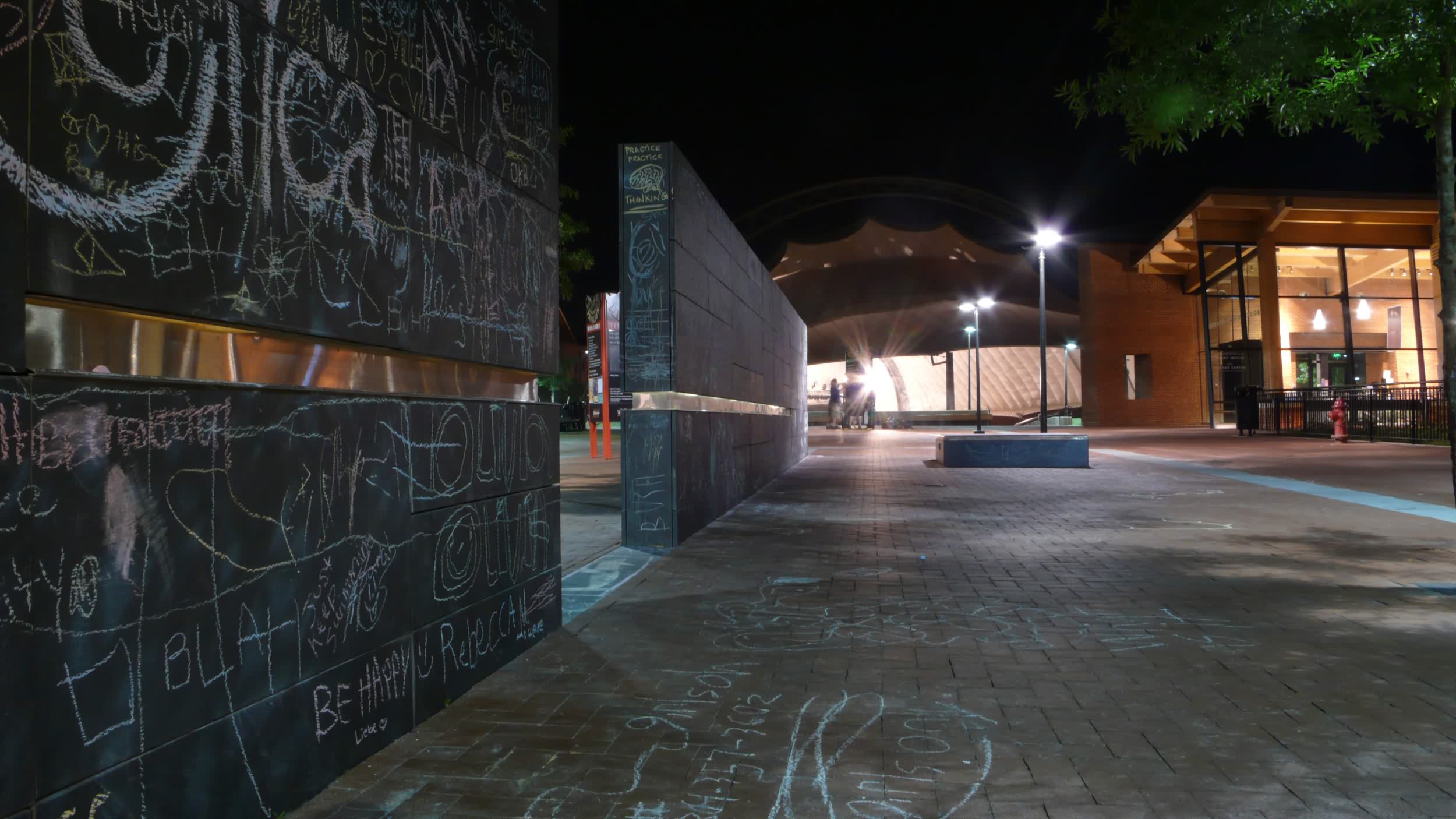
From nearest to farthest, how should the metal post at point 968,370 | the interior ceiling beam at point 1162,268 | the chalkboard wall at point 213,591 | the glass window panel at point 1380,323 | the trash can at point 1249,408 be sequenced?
the chalkboard wall at point 213,591 → the trash can at point 1249,408 → the glass window panel at point 1380,323 → the interior ceiling beam at point 1162,268 → the metal post at point 968,370

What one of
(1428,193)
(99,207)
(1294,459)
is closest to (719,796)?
(99,207)

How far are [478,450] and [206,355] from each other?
1940 mm

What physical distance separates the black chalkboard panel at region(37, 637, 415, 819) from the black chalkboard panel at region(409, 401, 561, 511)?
2.48 feet

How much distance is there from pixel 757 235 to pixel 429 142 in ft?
151

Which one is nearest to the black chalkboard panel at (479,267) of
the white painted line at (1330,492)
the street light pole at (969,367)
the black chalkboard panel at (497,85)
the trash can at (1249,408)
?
→ the black chalkboard panel at (497,85)

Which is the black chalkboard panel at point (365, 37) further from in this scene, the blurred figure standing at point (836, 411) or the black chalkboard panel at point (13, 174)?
the blurred figure standing at point (836, 411)

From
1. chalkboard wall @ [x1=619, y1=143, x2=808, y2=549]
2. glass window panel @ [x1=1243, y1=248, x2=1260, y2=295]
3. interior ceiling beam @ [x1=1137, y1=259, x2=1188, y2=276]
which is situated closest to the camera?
chalkboard wall @ [x1=619, y1=143, x2=808, y2=549]

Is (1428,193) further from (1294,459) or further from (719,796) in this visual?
(719,796)

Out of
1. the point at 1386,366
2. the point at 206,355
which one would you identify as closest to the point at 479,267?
the point at 206,355

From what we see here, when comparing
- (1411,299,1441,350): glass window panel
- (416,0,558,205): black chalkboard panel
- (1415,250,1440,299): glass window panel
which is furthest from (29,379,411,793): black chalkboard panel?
(1415,250,1440,299): glass window panel

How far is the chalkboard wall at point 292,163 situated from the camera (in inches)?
95.8

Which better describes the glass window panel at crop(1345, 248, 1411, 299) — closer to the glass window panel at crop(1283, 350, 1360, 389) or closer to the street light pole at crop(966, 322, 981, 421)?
the glass window panel at crop(1283, 350, 1360, 389)

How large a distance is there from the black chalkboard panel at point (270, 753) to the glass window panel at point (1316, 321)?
43.9 metres

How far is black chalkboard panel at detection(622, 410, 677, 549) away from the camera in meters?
9.31
